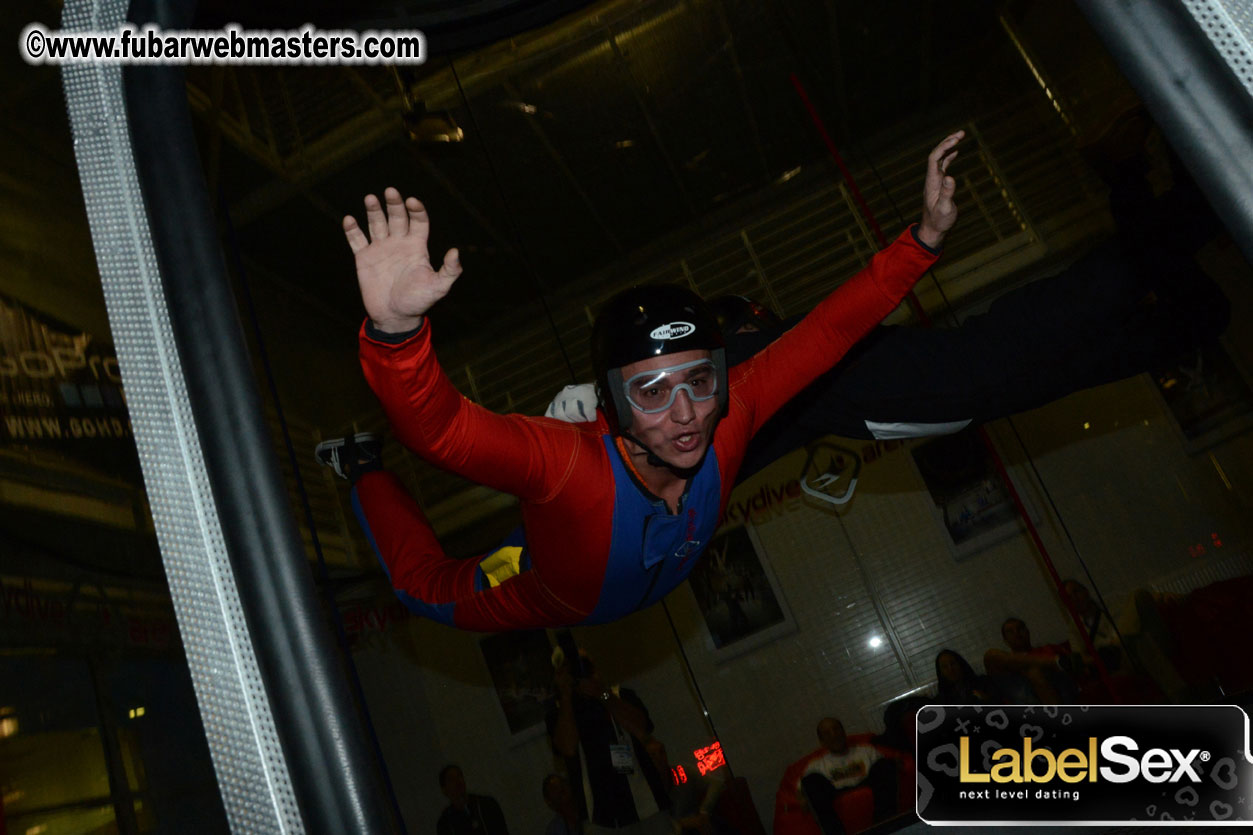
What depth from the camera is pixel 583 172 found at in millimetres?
5469

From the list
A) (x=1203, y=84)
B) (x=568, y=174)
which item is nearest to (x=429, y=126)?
(x=568, y=174)

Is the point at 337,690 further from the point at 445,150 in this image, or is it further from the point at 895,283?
the point at 445,150

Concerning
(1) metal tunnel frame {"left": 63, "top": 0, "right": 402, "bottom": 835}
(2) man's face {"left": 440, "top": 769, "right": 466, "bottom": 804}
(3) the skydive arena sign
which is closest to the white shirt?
(3) the skydive arena sign

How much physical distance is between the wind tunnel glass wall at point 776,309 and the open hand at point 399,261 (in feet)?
11.7

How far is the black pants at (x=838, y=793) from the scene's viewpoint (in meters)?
4.64

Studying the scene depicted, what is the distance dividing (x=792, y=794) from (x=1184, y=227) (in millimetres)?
4019

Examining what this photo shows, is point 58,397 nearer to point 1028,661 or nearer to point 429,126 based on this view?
point 429,126

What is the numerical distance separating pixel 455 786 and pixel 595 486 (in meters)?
4.21

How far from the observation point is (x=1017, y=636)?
202 inches

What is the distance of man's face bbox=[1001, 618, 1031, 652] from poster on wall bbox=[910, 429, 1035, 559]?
0.50m

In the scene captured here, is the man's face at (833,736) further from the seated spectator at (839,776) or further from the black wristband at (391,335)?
the black wristband at (391,335)

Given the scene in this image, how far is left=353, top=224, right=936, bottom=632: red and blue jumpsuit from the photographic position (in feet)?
5.51

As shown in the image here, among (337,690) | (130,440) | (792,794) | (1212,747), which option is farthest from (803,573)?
(337,690)

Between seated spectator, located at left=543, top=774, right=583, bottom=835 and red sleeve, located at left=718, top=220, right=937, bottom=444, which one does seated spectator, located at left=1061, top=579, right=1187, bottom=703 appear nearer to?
seated spectator, located at left=543, top=774, right=583, bottom=835
